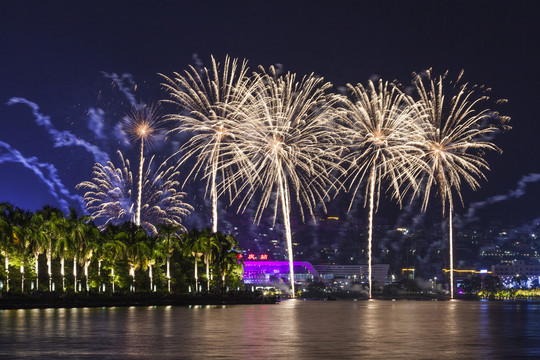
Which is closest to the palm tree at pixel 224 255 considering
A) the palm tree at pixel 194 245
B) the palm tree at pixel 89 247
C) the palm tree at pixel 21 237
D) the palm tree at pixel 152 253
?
the palm tree at pixel 194 245

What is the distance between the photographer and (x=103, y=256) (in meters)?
107

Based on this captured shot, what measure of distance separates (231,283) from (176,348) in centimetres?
11365

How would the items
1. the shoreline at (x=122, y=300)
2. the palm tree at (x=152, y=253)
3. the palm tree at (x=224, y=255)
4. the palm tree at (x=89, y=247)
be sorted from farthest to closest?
the palm tree at (x=224, y=255) → the palm tree at (x=152, y=253) → the palm tree at (x=89, y=247) → the shoreline at (x=122, y=300)

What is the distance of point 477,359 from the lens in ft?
94.2

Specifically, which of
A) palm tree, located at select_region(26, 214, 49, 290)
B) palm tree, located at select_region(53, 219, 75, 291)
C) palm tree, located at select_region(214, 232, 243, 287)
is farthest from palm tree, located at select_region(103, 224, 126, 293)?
palm tree, located at select_region(214, 232, 243, 287)

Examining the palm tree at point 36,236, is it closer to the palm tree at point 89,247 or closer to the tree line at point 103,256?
the tree line at point 103,256

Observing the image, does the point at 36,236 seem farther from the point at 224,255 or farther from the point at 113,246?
the point at 224,255

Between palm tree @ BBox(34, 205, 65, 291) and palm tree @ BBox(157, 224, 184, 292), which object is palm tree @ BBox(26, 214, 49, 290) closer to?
palm tree @ BBox(34, 205, 65, 291)

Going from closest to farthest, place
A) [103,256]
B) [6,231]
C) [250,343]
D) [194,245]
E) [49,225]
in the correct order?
[250,343], [6,231], [49,225], [103,256], [194,245]

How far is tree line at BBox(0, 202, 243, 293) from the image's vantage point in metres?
89.3

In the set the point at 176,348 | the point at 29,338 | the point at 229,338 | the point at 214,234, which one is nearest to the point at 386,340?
the point at 229,338

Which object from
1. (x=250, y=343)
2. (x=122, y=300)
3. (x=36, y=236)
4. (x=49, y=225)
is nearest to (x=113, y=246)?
(x=122, y=300)

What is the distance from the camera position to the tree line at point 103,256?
293ft

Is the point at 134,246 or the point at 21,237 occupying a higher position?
the point at 21,237
